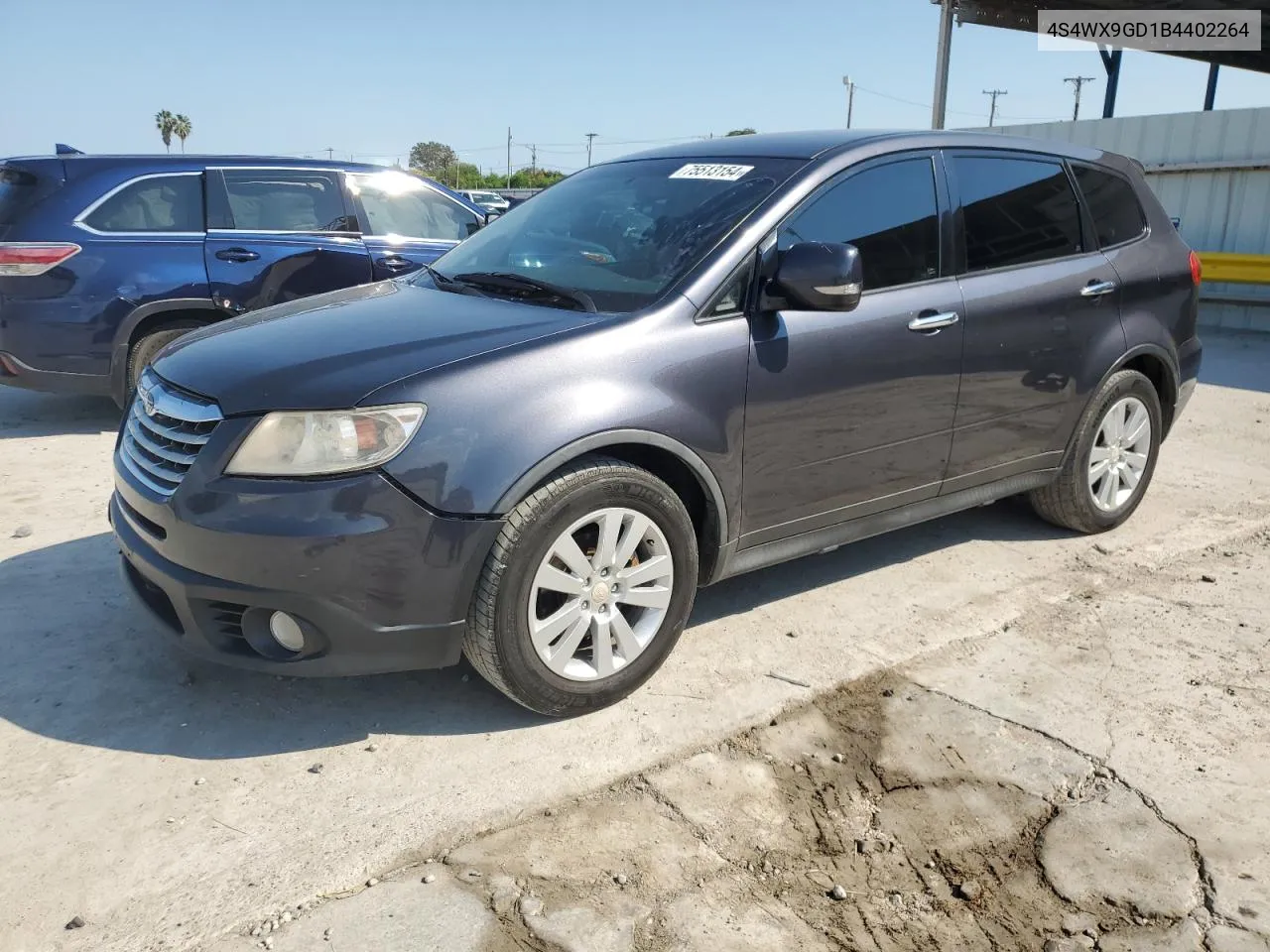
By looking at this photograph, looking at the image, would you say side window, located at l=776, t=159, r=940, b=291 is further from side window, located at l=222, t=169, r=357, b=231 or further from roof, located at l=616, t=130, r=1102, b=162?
side window, located at l=222, t=169, r=357, b=231

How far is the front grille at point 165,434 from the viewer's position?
2.90 metres

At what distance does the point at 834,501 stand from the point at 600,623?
1.08 meters

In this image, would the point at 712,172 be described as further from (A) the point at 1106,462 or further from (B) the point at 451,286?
(A) the point at 1106,462

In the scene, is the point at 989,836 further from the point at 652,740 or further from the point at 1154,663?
the point at 1154,663

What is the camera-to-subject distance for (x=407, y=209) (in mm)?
7477

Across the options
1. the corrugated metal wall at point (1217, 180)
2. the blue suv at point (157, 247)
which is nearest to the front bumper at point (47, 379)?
the blue suv at point (157, 247)

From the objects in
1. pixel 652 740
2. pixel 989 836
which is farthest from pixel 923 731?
pixel 652 740

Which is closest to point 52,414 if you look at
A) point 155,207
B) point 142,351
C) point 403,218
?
point 142,351

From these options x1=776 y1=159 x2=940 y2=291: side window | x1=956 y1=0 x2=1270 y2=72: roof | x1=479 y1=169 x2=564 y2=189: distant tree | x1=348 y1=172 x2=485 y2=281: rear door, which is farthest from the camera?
x1=479 y1=169 x2=564 y2=189: distant tree

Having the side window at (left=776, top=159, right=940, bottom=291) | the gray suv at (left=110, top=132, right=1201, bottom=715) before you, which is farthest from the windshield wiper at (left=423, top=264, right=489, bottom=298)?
the side window at (left=776, top=159, right=940, bottom=291)

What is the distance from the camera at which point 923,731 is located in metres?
3.14

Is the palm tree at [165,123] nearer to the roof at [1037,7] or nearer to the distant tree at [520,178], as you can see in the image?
the distant tree at [520,178]

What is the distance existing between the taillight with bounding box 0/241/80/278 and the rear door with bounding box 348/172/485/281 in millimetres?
1904

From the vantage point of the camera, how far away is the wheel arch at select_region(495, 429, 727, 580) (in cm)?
287
